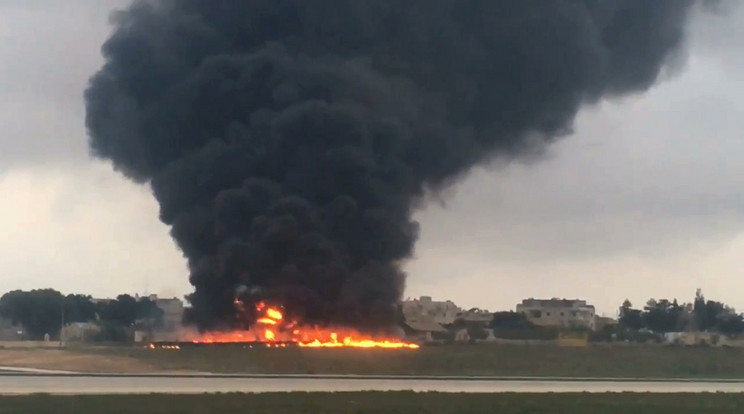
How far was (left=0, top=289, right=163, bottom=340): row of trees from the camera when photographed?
103625 mm

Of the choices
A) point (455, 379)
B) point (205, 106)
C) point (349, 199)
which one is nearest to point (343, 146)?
point (349, 199)

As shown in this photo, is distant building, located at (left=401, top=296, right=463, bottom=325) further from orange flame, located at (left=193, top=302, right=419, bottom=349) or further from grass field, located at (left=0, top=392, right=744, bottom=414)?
grass field, located at (left=0, top=392, right=744, bottom=414)

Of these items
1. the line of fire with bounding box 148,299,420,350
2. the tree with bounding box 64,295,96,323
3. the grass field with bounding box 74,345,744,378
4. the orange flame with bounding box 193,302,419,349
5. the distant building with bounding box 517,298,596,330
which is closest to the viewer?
the grass field with bounding box 74,345,744,378

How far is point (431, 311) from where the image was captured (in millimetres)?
139250

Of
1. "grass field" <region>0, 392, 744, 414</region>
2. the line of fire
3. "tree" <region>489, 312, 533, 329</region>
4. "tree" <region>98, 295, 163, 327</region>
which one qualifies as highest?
"tree" <region>98, 295, 163, 327</region>

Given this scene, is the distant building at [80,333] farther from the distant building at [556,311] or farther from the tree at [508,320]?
the distant building at [556,311]

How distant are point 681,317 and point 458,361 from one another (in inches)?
2988

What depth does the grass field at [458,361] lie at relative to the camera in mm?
51719

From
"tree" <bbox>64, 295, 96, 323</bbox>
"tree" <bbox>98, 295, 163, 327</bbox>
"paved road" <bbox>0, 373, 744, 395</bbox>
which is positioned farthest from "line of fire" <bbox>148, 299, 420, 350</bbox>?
"tree" <bbox>64, 295, 96, 323</bbox>

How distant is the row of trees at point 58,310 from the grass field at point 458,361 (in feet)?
146

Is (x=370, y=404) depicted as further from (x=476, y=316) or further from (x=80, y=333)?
(x=476, y=316)

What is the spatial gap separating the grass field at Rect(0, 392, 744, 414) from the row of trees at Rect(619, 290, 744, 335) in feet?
286

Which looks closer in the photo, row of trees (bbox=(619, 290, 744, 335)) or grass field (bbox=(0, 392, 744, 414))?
grass field (bbox=(0, 392, 744, 414))

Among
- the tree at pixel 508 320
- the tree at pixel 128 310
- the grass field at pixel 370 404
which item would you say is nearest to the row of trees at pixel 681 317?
the tree at pixel 508 320
